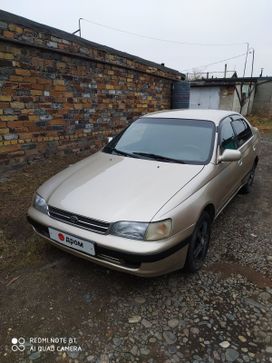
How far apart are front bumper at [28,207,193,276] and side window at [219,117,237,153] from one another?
1.35m

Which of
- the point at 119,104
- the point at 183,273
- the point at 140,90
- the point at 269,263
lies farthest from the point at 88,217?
the point at 140,90

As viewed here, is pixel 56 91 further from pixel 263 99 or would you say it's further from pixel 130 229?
pixel 263 99

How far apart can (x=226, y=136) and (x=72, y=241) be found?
228 cm

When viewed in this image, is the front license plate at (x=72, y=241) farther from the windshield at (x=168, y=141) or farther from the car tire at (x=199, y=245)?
the windshield at (x=168, y=141)

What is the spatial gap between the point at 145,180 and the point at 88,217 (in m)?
0.65

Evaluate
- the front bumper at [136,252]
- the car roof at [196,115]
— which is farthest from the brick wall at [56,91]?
the front bumper at [136,252]

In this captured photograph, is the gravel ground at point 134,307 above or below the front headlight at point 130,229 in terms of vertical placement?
below

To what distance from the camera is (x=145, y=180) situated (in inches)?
95.3

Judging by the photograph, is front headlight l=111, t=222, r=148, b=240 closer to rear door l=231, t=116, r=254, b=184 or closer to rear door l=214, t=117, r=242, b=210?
rear door l=214, t=117, r=242, b=210

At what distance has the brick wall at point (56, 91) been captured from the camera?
407 cm

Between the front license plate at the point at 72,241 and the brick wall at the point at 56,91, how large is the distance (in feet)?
8.04

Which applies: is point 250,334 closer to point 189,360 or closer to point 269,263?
point 189,360

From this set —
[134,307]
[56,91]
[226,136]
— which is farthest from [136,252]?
[56,91]

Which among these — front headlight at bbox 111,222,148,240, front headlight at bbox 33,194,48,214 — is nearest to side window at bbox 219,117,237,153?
front headlight at bbox 111,222,148,240
